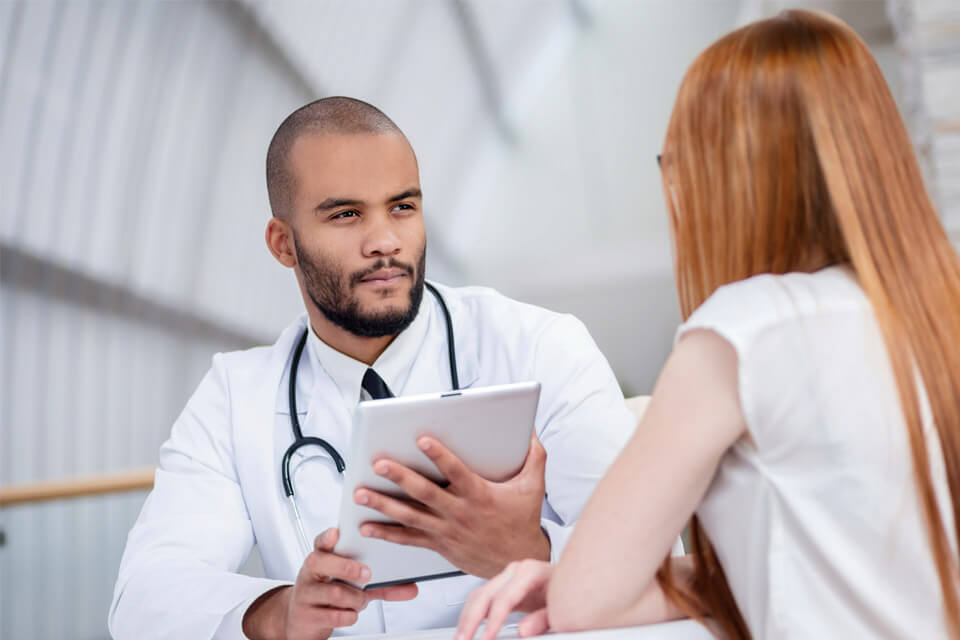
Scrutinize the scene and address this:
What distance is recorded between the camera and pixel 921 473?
0.76 metres

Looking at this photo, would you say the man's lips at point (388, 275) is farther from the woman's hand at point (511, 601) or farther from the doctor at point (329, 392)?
the woman's hand at point (511, 601)

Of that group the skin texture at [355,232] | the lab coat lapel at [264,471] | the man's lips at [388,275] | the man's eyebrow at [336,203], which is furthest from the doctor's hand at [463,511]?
the man's eyebrow at [336,203]

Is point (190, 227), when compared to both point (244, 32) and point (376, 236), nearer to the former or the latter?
point (244, 32)

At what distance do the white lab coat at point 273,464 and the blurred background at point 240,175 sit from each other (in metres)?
1.59

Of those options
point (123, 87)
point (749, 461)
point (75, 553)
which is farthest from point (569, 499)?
point (123, 87)

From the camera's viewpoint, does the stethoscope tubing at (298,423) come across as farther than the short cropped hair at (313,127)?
No

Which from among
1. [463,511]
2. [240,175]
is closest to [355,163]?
[463,511]

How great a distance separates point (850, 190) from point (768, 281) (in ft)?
0.38

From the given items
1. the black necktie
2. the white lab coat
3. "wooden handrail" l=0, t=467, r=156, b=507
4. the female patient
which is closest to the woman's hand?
the female patient

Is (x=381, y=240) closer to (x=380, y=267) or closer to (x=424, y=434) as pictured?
(x=380, y=267)

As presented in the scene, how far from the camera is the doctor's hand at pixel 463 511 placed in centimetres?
100

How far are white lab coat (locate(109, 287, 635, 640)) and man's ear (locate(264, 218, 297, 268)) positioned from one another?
0.49 feet

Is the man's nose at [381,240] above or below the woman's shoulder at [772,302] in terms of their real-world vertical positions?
above

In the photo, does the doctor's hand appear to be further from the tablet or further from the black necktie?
the black necktie
